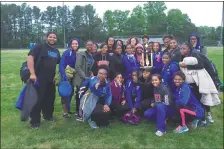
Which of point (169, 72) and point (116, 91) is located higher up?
point (169, 72)

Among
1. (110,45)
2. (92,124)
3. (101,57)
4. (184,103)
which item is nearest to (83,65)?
(101,57)

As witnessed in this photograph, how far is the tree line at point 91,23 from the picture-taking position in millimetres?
66188

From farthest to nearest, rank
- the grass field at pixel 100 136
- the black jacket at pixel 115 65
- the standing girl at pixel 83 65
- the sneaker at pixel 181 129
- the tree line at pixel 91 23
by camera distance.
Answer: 1. the tree line at pixel 91 23
2. the black jacket at pixel 115 65
3. the standing girl at pixel 83 65
4. the sneaker at pixel 181 129
5. the grass field at pixel 100 136

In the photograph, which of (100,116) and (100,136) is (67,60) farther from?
(100,136)

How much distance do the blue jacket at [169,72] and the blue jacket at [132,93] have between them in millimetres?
559

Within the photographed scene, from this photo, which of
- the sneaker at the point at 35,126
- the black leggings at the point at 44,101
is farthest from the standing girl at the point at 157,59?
the sneaker at the point at 35,126

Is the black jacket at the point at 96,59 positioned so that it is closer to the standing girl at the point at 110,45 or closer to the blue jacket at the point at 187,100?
the standing girl at the point at 110,45

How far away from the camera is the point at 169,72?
222 inches

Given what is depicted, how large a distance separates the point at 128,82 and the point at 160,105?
0.89 m

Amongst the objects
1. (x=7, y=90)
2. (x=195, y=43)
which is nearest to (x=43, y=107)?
(x=195, y=43)

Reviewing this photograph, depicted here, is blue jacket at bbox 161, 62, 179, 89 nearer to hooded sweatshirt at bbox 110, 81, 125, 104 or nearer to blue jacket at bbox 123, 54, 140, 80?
blue jacket at bbox 123, 54, 140, 80

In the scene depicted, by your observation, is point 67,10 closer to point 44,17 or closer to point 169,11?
point 44,17

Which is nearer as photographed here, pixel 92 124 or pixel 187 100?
pixel 187 100

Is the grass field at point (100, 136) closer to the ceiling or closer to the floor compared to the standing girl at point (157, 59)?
closer to the floor
